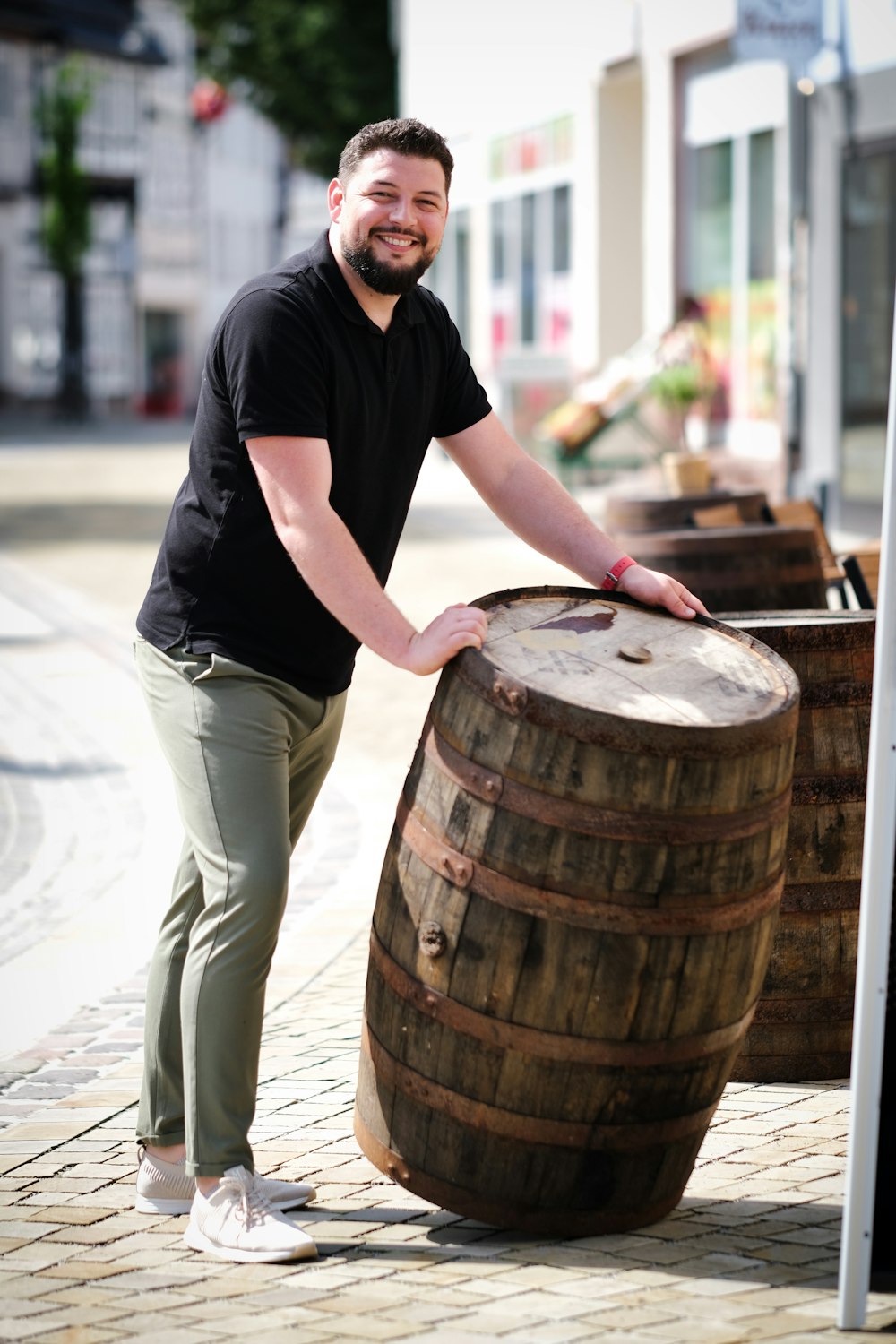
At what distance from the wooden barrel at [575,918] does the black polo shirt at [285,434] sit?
1.05ft

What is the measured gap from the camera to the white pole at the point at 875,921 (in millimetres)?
3148

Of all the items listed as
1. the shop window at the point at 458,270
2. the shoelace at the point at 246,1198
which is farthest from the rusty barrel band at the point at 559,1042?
the shop window at the point at 458,270

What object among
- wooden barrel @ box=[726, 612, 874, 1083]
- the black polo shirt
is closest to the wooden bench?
wooden barrel @ box=[726, 612, 874, 1083]

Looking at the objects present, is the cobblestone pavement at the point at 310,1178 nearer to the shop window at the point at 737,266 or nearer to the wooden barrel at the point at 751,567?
the wooden barrel at the point at 751,567

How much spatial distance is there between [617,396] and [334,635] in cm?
1689

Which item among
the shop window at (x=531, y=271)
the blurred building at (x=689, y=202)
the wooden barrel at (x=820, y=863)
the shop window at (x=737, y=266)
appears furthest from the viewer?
the shop window at (x=531, y=271)

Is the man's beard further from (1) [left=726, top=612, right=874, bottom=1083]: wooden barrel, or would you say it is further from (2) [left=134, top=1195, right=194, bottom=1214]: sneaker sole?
(2) [left=134, top=1195, right=194, bottom=1214]: sneaker sole

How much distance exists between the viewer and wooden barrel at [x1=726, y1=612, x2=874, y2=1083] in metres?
4.18

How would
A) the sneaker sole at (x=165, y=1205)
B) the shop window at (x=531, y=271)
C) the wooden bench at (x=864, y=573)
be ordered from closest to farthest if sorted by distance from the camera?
the sneaker sole at (x=165, y=1205) → the wooden bench at (x=864, y=573) → the shop window at (x=531, y=271)

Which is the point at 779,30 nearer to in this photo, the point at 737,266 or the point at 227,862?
the point at 737,266

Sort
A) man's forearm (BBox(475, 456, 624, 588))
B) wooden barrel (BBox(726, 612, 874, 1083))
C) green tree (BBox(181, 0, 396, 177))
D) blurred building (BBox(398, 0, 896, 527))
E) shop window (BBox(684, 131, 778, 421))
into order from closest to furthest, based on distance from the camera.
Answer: man's forearm (BBox(475, 456, 624, 588))
wooden barrel (BBox(726, 612, 874, 1083))
blurred building (BBox(398, 0, 896, 527))
shop window (BBox(684, 131, 778, 421))
green tree (BBox(181, 0, 396, 177))

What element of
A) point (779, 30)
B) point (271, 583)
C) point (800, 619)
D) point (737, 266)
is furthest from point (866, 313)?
point (271, 583)

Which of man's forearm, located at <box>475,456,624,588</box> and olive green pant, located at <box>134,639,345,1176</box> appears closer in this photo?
olive green pant, located at <box>134,639,345,1176</box>

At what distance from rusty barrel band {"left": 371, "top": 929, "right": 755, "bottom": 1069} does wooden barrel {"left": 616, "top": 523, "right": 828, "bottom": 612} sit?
3363 mm
